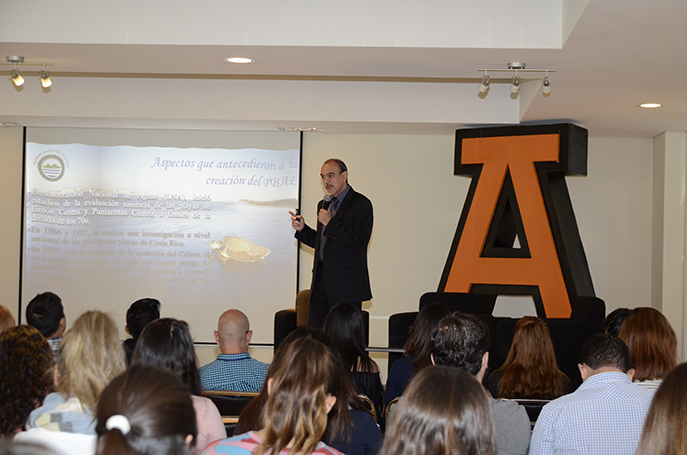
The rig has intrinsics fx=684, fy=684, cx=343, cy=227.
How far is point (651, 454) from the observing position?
141 centimetres

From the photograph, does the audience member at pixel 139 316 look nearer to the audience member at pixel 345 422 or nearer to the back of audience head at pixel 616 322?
the audience member at pixel 345 422

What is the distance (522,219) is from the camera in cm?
587

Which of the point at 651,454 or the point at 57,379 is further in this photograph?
the point at 57,379

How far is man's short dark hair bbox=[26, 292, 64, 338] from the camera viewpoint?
11.2 ft

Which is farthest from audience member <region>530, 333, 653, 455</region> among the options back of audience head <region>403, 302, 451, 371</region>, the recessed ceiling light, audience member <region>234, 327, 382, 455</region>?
the recessed ceiling light

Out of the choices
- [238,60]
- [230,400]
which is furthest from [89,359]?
[238,60]

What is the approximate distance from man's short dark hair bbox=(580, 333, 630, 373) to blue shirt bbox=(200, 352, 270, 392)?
1.28 m

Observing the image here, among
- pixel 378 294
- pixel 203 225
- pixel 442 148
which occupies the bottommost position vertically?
pixel 378 294

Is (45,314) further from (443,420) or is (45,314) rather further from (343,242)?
(443,420)

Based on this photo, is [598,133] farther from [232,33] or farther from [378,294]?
[232,33]

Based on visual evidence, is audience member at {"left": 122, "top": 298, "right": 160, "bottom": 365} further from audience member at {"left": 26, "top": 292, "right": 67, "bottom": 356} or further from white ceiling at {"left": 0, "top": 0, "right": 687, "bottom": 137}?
white ceiling at {"left": 0, "top": 0, "right": 687, "bottom": 137}

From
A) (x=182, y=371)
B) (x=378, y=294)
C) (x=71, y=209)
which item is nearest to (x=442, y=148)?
(x=378, y=294)

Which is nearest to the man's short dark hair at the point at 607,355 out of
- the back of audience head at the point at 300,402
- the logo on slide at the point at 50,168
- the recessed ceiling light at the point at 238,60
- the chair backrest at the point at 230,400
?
the back of audience head at the point at 300,402

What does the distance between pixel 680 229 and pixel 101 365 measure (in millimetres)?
5934
